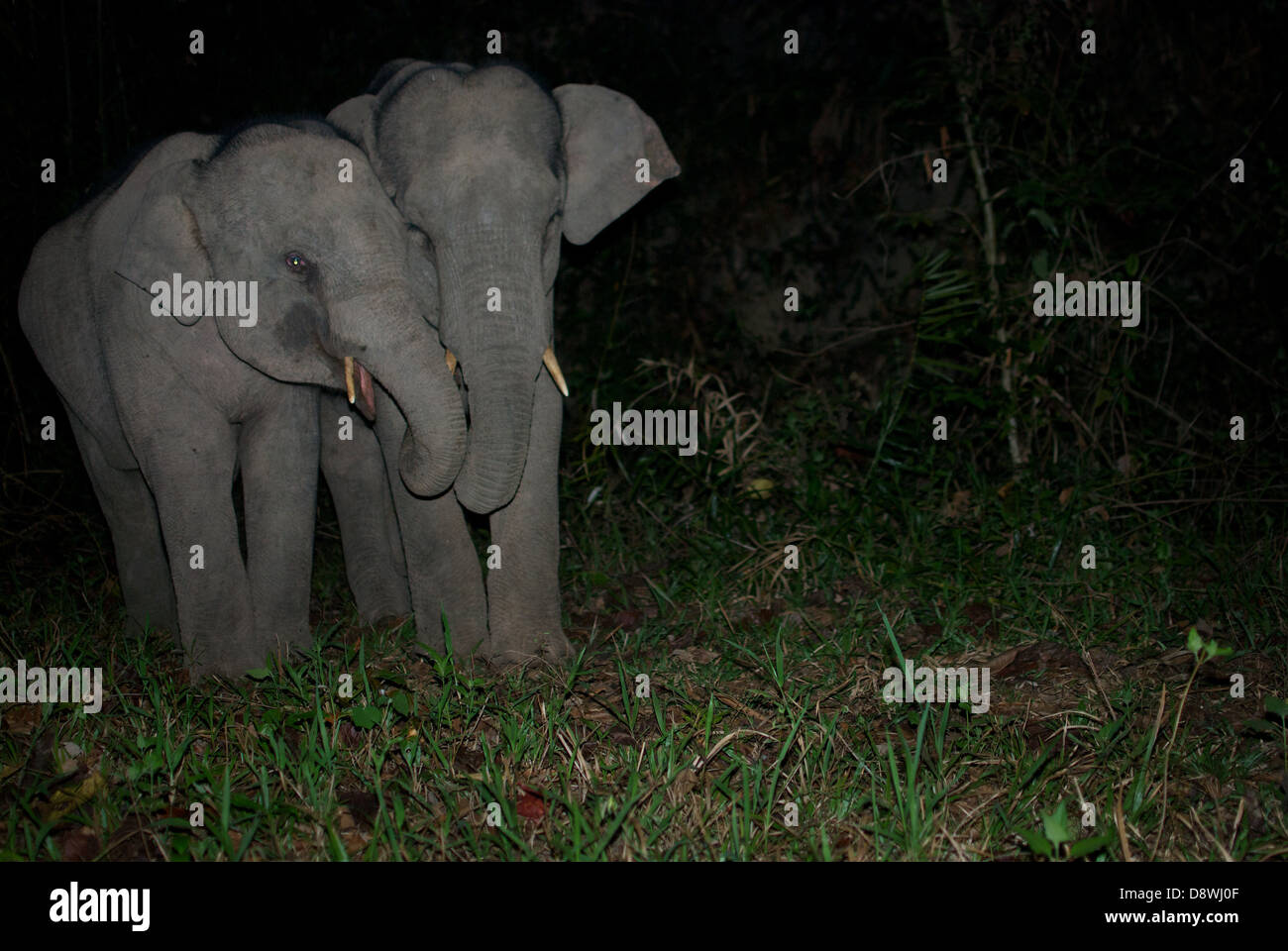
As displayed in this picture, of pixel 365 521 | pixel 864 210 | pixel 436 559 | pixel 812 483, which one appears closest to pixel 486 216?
pixel 436 559

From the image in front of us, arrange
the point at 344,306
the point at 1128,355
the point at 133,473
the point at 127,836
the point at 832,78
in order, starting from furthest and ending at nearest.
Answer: the point at 832,78 < the point at 1128,355 < the point at 133,473 < the point at 344,306 < the point at 127,836

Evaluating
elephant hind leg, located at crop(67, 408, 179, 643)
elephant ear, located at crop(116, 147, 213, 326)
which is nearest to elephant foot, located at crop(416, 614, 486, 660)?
elephant hind leg, located at crop(67, 408, 179, 643)

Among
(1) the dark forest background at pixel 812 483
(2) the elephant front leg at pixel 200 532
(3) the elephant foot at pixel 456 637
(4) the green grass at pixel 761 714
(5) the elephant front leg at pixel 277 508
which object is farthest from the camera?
(3) the elephant foot at pixel 456 637

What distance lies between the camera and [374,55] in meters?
7.25

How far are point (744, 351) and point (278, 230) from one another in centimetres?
368

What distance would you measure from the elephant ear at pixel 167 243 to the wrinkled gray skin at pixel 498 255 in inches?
26.9

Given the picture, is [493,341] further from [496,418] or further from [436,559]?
[436,559]

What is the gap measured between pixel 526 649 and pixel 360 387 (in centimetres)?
119

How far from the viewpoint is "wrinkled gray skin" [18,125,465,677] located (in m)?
3.91

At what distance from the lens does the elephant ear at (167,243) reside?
406cm

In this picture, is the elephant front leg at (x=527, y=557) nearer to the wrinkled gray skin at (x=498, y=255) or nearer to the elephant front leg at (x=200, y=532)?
the wrinkled gray skin at (x=498, y=255)

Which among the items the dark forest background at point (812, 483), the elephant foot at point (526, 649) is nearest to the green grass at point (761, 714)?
the dark forest background at point (812, 483)

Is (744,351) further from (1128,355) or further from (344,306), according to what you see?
(344,306)
